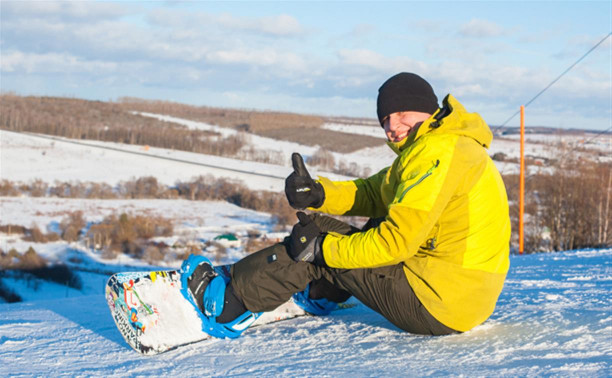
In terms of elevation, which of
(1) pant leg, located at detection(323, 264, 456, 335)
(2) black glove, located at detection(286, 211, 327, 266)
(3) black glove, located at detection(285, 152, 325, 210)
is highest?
(3) black glove, located at detection(285, 152, 325, 210)

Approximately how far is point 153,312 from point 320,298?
0.90 meters

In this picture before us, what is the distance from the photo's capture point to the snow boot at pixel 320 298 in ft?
10.5

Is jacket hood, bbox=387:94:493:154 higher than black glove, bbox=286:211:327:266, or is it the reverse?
jacket hood, bbox=387:94:493:154

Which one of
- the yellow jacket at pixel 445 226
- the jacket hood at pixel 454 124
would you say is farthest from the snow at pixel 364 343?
the jacket hood at pixel 454 124

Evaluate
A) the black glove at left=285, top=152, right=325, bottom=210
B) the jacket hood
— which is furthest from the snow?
the jacket hood

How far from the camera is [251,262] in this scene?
2.75m

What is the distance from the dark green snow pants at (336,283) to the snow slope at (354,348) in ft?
0.37

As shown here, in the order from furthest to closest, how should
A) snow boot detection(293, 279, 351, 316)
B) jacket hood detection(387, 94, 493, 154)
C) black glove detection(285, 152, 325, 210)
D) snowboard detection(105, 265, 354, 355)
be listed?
snow boot detection(293, 279, 351, 316), black glove detection(285, 152, 325, 210), snowboard detection(105, 265, 354, 355), jacket hood detection(387, 94, 493, 154)

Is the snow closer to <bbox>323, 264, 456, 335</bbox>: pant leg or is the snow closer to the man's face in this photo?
<bbox>323, 264, 456, 335</bbox>: pant leg

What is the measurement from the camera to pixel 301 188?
120 inches

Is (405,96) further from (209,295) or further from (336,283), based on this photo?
(209,295)

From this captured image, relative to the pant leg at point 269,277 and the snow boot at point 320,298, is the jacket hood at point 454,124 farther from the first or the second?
the snow boot at point 320,298

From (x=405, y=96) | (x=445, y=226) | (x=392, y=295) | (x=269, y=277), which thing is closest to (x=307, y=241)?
(x=269, y=277)

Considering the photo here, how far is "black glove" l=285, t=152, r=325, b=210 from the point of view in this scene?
3033 mm
